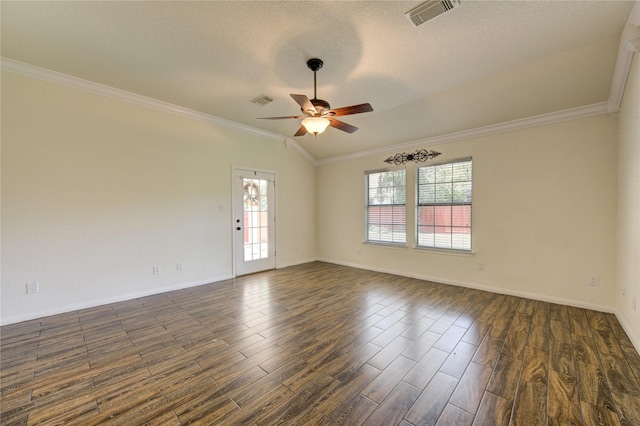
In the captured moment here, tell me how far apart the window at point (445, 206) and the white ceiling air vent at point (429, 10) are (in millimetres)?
2781

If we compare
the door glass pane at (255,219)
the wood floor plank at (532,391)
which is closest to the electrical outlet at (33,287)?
the door glass pane at (255,219)

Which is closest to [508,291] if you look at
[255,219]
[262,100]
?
[255,219]

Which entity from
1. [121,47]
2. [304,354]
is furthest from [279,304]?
[121,47]

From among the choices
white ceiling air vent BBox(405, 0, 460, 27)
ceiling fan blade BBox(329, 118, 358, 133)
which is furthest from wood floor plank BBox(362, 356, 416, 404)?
white ceiling air vent BBox(405, 0, 460, 27)

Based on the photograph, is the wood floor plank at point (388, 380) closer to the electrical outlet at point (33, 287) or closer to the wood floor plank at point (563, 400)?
the wood floor plank at point (563, 400)

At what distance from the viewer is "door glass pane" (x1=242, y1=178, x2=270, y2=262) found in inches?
209

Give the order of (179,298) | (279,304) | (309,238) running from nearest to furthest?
(279,304), (179,298), (309,238)

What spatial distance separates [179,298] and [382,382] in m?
3.21

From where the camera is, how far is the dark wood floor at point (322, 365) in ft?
5.58

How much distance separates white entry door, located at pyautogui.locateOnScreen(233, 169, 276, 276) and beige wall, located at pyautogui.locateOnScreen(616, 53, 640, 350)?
5.21 meters

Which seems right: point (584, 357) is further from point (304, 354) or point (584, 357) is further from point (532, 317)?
point (304, 354)

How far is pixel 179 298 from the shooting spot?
3.89 meters

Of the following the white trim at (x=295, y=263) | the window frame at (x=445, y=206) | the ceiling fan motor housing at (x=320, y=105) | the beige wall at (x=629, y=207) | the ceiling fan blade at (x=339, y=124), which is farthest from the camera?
the white trim at (x=295, y=263)

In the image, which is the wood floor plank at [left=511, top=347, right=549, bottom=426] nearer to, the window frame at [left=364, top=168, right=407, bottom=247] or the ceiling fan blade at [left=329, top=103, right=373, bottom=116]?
the ceiling fan blade at [left=329, top=103, right=373, bottom=116]
